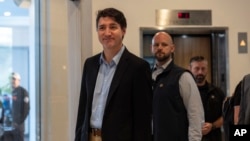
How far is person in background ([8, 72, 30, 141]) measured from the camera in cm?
179

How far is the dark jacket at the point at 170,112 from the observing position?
2305mm

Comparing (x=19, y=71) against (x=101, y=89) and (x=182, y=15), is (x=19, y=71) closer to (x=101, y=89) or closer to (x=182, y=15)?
(x=101, y=89)

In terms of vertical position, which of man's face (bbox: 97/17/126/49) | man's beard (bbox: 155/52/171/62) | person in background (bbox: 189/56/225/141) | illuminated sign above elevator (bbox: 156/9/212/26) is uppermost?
illuminated sign above elevator (bbox: 156/9/212/26)

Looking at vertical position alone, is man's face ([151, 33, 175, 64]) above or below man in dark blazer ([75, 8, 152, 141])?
above

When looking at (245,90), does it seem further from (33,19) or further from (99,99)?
(33,19)

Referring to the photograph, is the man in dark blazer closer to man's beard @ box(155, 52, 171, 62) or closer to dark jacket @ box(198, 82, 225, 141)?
man's beard @ box(155, 52, 171, 62)

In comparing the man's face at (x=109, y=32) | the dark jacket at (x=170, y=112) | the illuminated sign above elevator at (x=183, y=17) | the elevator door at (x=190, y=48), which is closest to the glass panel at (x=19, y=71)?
the man's face at (x=109, y=32)

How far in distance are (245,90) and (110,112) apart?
0.89 metres

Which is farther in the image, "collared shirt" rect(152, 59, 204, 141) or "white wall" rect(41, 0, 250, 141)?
"collared shirt" rect(152, 59, 204, 141)

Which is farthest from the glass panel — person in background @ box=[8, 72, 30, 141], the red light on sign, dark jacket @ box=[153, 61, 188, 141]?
the red light on sign

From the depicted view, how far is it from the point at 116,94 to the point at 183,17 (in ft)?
8.61

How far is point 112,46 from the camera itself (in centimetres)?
159

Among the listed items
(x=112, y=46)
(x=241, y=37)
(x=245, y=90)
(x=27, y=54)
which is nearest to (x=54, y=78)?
(x=27, y=54)

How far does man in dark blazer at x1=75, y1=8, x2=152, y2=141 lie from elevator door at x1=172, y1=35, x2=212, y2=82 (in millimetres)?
2754
